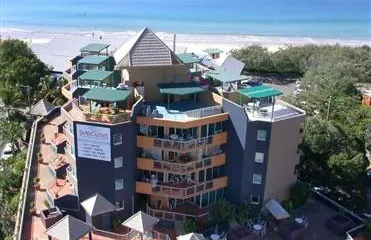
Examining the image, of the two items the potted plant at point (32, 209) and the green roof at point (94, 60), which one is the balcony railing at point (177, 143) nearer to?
the potted plant at point (32, 209)

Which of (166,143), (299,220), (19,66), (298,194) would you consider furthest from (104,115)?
(19,66)

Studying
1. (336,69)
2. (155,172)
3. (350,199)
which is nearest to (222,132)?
(155,172)

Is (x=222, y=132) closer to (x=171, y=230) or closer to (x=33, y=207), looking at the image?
(x=171, y=230)

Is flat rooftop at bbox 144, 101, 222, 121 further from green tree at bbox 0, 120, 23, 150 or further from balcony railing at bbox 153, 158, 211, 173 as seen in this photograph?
green tree at bbox 0, 120, 23, 150

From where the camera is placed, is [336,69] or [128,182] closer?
[128,182]

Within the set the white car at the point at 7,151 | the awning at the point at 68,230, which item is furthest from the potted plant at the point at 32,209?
the white car at the point at 7,151

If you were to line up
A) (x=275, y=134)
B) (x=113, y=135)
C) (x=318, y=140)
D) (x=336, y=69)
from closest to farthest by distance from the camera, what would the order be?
1. (x=113, y=135)
2. (x=275, y=134)
3. (x=318, y=140)
4. (x=336, y=69)

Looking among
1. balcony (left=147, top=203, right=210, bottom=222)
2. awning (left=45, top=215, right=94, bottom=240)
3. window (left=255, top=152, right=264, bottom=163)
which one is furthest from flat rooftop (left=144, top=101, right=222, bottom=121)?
awning (left=45, top=215, right=94, bottom=240)
